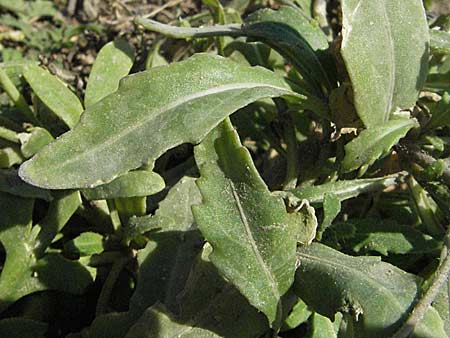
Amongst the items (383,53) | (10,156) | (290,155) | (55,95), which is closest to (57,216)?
(10,156)

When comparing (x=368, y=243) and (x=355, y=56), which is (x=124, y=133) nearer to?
(x=355, y=56)

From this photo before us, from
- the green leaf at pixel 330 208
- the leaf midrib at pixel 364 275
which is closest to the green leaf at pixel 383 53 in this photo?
the green leaf at pixel 330 208

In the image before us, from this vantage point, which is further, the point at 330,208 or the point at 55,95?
the point at 55,95

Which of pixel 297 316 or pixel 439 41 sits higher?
pixel 439 41

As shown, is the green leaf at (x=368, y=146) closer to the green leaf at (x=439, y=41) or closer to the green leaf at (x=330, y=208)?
the green leaf at (x=330, y=208)

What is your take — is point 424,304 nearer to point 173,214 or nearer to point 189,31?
point 173,214

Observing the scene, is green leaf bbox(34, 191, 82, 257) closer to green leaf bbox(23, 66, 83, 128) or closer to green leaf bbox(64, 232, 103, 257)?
green leaf bbox(64, 232, 103, 257)

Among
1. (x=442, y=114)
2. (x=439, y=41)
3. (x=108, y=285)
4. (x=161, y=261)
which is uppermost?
(x=439, y=41)
